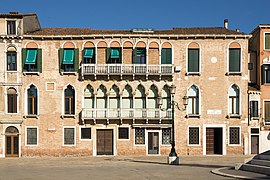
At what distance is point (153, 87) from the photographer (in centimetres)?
3731

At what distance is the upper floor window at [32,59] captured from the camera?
37062mm

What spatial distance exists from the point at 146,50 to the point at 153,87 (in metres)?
3.27

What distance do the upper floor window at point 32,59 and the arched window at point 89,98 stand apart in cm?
445

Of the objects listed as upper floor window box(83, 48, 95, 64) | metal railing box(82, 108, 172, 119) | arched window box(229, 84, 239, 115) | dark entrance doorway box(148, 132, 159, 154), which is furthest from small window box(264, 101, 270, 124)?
upper floor window box(83, 48, 95, 64)

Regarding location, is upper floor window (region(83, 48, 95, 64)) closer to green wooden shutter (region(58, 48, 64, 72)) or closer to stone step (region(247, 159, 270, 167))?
green wooden shutter (region(58, 48, 64, 72))

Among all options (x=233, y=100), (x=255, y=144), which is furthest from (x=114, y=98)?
(x=255, y=144)

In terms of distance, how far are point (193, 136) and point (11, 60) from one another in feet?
56.2

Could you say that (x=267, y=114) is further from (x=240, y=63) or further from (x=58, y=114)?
(x=58, y=114)

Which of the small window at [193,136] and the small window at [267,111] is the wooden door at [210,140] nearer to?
the small window at [193,136]

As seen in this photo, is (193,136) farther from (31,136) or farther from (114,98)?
(31,136)

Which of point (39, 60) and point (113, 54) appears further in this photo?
point (39, 60)

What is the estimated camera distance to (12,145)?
36938mm

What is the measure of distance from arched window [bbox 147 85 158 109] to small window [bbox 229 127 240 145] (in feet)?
22.6

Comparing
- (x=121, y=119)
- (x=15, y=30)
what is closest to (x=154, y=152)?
(x=121, y=119)
